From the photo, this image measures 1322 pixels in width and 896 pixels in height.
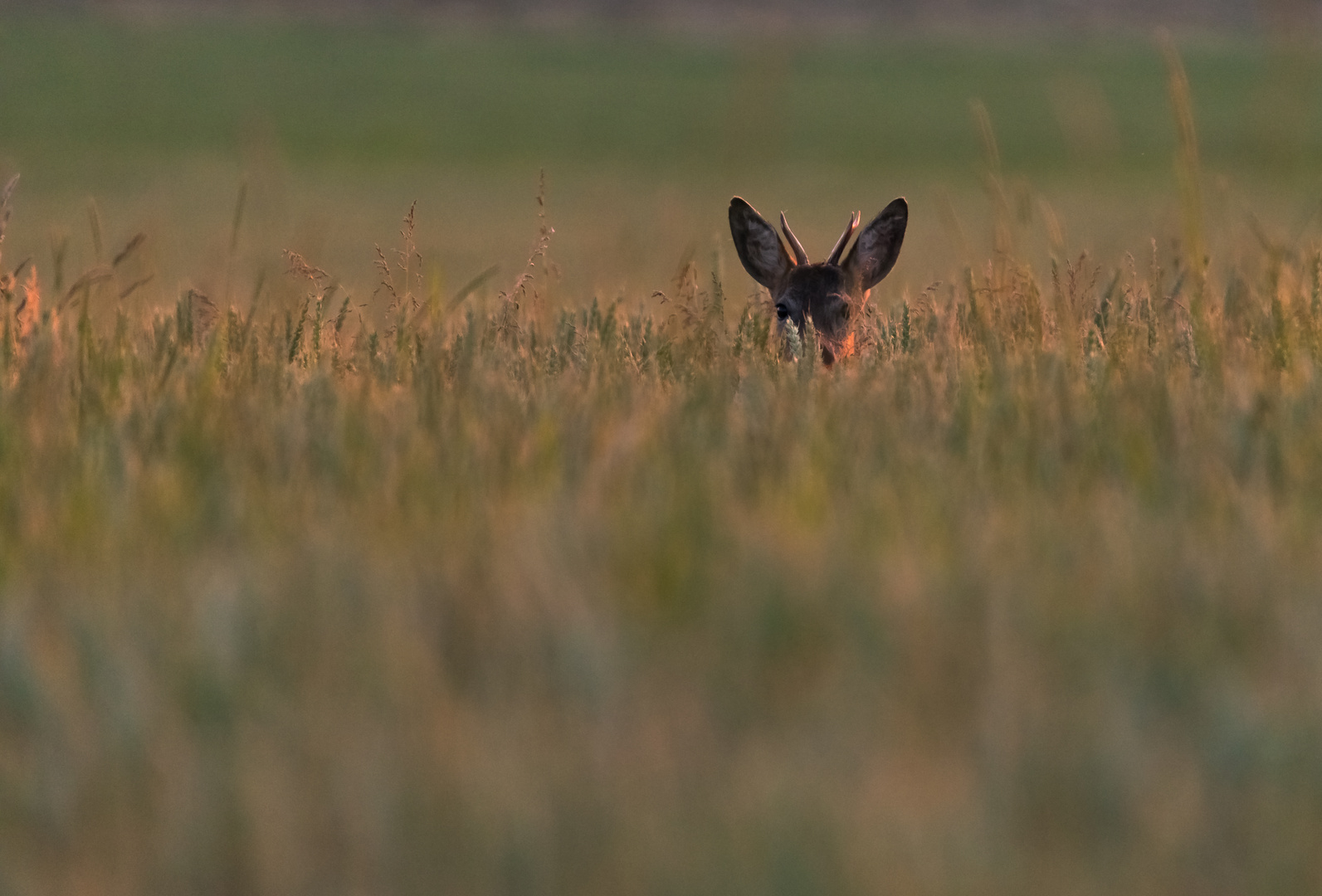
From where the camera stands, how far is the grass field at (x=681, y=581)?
1459 mm

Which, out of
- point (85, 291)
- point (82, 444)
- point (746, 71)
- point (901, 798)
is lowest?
point (901, 798)

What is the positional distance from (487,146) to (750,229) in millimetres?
28922

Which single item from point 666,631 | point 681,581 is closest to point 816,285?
point 681,581

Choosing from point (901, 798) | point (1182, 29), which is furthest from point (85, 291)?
point (1182, 29)

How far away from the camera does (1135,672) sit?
1.79 metres

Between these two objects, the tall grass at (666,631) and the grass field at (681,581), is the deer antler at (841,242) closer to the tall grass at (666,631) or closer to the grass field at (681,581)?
the grass field at (681,581)

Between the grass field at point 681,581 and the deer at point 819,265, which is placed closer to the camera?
the grass field at point 681,581

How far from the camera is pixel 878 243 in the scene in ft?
16.2

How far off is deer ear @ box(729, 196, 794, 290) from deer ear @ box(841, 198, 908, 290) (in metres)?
0.22

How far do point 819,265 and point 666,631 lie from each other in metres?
3.11

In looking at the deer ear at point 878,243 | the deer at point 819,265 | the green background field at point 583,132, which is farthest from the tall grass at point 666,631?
the deer ear at point 878,243

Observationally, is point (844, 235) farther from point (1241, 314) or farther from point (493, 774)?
point (493, 774)

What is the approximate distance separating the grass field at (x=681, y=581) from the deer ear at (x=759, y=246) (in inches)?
10.5

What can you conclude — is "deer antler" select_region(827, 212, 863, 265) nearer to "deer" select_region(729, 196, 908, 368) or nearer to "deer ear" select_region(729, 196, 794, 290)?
"deer" select_region(729, 196, 908, 368)
